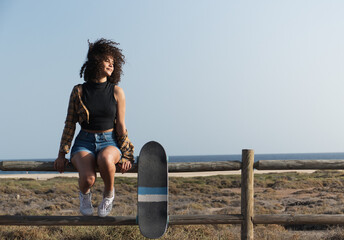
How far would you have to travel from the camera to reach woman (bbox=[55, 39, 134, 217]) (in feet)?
12.2

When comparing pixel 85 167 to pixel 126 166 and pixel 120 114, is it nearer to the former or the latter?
pixel 126 166

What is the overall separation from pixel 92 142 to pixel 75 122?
12.2 inches

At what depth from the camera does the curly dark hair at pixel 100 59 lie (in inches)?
156

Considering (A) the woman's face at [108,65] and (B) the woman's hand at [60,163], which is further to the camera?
(A) the woman's face at [108,65]

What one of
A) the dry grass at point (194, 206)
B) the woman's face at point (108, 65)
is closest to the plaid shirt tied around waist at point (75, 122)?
the woman's face at point (108, 65)

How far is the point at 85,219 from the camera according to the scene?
3.99 metres

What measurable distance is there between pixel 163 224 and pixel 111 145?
90 cm

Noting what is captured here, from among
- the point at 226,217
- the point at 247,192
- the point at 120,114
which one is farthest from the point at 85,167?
the point at 247,192

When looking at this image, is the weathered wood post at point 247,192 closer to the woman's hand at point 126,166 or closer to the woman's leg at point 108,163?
the woman's hand at point 126,166

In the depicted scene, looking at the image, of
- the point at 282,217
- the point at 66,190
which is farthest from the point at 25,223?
the point at 66,190

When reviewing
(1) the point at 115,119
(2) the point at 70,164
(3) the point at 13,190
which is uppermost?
(1) the point at 115,119

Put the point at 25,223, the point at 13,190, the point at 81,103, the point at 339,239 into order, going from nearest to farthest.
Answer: the point at 81,103 → the point at 25,223 → the point at 339,239 → the point at 13,190

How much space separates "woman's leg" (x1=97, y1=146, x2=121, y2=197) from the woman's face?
2.49ft

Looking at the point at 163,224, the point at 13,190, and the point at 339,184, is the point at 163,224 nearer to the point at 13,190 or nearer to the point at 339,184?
the point at 13,190
